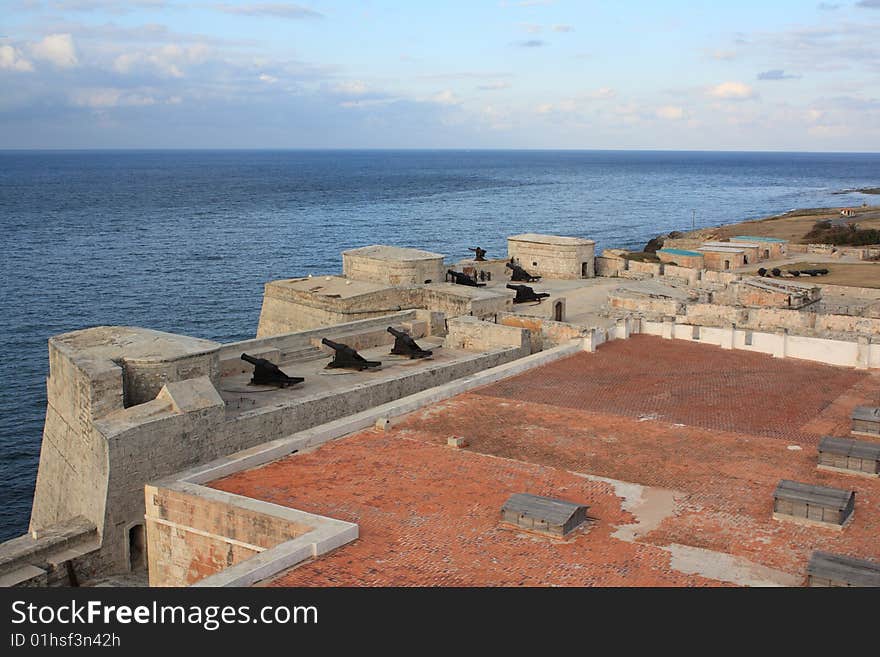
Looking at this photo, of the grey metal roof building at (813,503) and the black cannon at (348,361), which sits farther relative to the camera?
the black cannon at (348,361)

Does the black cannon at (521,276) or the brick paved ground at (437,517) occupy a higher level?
the black cannon at (521,276)

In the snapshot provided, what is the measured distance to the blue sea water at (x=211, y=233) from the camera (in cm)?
5131

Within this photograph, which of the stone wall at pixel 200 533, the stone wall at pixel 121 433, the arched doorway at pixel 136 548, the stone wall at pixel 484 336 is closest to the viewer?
the stone wall at pixel 200 533

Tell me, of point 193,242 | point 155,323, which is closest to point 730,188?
point 193,242

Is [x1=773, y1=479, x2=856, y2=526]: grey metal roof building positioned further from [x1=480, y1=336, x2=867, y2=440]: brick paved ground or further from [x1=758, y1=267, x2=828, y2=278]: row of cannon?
[x1=758, y1=267, x2=828, y2=278]: row of cannon

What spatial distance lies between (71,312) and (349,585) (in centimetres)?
4878

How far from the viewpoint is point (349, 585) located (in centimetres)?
→ 1291

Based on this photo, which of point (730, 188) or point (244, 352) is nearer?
point (244, 352)

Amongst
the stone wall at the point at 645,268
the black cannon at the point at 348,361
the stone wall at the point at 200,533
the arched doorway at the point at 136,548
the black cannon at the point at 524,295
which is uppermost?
the stone wall at the point at 645,268

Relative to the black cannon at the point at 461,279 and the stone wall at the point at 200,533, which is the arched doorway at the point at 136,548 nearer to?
the stone wall at the point at 200,533

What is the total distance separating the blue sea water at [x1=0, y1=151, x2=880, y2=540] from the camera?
51.3m

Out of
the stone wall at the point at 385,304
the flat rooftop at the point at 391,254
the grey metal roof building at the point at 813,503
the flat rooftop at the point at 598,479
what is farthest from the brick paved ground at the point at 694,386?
the flat rooftop at the point at 391,254

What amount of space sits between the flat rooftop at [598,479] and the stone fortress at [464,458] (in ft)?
0.20
